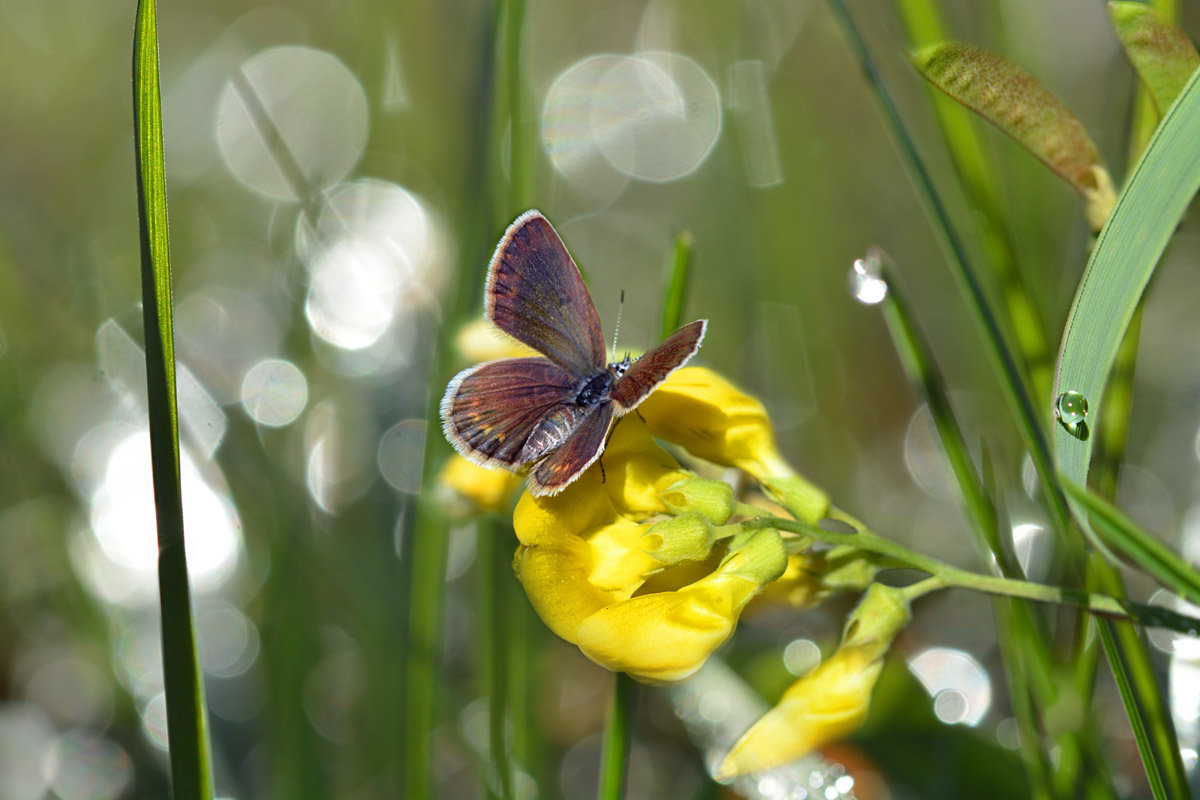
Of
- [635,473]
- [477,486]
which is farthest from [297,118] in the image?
[635,473]

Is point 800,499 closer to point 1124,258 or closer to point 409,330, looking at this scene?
point 1124,258

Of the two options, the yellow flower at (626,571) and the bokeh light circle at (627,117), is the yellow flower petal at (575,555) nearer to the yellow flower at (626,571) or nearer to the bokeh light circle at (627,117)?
the yellow flower at (626,571)

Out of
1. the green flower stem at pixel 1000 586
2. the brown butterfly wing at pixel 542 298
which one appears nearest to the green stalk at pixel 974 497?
the green flower stem at pixel 1000 586

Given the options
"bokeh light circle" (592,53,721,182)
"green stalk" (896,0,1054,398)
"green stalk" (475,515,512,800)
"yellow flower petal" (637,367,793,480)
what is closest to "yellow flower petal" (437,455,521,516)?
"green stalk" (475,515,512,800)

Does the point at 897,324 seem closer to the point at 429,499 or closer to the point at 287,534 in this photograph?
the point at 429,499

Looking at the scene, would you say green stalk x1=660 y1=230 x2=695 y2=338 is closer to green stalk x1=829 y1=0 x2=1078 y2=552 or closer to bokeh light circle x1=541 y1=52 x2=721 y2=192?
green stalk x1=829 y1=0 x2=1078 y2=552

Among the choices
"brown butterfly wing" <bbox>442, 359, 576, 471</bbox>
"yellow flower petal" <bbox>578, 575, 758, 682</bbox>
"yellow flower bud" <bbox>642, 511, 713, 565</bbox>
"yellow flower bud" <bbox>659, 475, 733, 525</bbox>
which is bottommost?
"yellow flower petal" <bbox>578, 575, 758, 682</bbox>
